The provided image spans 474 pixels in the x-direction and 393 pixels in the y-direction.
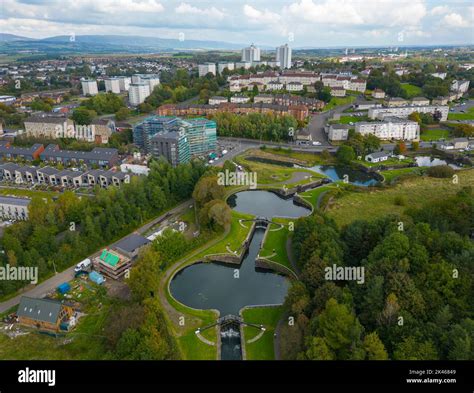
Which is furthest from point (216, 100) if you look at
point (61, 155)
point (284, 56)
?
point (284, 56)

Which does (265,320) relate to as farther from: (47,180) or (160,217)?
(47,180)

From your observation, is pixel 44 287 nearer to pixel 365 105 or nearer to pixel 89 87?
pixel 365 105

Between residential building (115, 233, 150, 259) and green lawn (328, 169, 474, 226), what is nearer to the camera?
residential building (115, 233, 150, 259)

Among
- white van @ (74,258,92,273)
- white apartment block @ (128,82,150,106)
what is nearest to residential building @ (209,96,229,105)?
white apartment block @ (128,82,150,106)

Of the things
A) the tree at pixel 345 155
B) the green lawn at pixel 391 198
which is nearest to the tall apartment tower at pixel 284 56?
the tree at pixel 345 155

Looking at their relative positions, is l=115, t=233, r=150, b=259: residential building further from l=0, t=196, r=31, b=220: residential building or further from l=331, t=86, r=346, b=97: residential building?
l=331, t=86, r=346, b=97: residential building

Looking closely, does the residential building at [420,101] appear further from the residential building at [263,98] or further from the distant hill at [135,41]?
the distant hill at [135,41]
